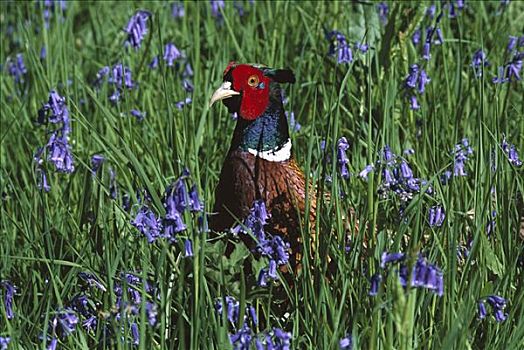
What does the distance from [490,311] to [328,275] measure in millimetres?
521

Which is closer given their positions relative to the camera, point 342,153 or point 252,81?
point 342,153

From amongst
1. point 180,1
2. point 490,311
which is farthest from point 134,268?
point 180,1

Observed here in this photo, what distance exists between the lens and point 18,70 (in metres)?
4.80

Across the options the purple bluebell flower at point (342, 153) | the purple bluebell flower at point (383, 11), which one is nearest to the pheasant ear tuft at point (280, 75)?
the purple bluebell flower at point (342, 153)

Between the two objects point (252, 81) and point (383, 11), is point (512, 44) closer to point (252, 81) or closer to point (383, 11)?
point (383, 11)

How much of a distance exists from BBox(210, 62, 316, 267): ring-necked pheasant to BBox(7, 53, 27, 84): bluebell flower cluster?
1.78 m

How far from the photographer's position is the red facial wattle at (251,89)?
3242 mm

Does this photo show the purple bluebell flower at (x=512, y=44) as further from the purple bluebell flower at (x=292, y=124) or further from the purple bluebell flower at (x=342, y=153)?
the purple bluebell flower at (x=342, y=153)

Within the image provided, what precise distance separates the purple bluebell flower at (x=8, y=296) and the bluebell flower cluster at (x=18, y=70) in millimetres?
2150

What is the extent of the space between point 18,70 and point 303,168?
1.72 meters

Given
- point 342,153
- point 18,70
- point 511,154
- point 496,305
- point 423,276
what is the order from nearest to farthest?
point 423,276 < point 496,305 < point 342,153 < point 511,154 < point 18,70

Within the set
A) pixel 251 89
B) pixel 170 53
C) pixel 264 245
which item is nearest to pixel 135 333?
pixel 264 245

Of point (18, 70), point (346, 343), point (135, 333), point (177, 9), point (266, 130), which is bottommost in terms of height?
point (135, 333)

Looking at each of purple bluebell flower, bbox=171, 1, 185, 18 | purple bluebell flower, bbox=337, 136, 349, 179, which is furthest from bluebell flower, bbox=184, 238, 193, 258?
purple bluebell flower, bbox=171, 1, 185, 18
